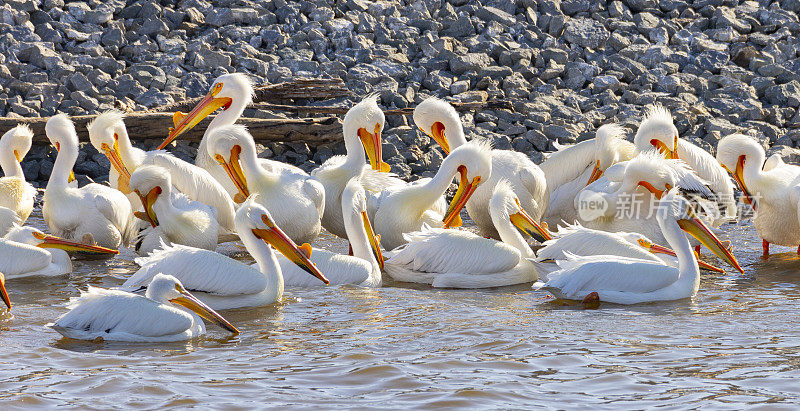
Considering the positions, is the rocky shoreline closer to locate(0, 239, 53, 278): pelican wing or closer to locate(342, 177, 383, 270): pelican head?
locate(342, 177, 383, 270): pelican head

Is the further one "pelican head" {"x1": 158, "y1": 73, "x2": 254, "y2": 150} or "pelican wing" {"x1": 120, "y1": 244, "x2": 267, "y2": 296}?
"pelican head" {"x1": 158, "y1": 73, "x2": 254, "y2": 150}

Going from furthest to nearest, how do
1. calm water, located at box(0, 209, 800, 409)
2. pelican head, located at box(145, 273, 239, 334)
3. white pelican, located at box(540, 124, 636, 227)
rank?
white pelican, located at box(540, 124, 636, 227)
pelican head, located at box(145, 273, 239, 334)
calm water, located at box(0, 209, 800, 409)

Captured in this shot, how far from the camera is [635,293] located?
5359mm

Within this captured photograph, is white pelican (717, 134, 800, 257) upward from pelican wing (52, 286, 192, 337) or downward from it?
upward

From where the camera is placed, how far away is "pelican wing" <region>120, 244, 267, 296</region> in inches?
200

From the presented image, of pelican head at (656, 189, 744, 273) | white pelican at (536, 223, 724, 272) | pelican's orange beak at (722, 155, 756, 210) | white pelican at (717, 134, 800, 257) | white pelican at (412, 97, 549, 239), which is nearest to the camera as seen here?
pelican head at (656, 189, 744, 273)

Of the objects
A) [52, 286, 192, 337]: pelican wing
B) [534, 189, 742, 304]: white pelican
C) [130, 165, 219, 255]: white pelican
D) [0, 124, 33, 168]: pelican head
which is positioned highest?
[0, 124, 33, 168]: pelican head

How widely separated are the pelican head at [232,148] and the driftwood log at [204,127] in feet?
5.22

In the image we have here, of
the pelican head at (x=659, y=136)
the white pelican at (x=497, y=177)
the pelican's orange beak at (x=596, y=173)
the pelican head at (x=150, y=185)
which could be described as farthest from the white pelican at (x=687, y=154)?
the pelican head at (x=150, y=185)

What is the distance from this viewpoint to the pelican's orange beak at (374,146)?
725 centimetres

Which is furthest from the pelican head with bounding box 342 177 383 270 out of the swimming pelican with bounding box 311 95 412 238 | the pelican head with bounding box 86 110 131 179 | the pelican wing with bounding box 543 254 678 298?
the pelican head with bounding box 86 110 131 179

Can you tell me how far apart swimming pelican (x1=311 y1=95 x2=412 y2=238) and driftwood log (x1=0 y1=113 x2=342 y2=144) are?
1.30 metres

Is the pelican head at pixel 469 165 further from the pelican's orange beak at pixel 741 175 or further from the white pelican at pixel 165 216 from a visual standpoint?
the pelican's orange beak at pixel 741 175

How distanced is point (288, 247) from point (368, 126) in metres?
1.97
